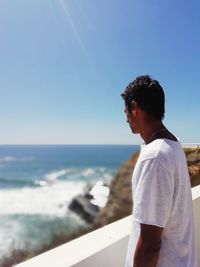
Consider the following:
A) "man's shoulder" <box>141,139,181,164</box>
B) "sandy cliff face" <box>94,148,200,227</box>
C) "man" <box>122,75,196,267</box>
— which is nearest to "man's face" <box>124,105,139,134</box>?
"man" <box>122,75,196,267</box>

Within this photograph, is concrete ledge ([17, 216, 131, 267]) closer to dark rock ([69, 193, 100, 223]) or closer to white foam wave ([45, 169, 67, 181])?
dark rock ([69, 193, 100, 223])

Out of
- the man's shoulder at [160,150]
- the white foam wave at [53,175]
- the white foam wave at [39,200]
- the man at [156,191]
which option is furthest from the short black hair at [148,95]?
the white foam wave at [53,175]

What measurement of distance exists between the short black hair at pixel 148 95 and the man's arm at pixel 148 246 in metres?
0.34

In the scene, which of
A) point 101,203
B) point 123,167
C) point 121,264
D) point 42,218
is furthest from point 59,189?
point 121,264

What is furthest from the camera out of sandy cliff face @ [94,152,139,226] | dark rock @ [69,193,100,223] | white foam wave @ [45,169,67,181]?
white foam wave @ [45,169,67,181]

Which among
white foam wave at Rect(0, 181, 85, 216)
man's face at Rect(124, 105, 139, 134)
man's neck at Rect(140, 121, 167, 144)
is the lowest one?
white foam wave at Rect(0, 181, 85, 216)

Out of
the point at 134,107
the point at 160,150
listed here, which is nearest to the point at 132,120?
the point at 134,107

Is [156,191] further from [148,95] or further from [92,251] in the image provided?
[92,251]

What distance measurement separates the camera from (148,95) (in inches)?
41.5

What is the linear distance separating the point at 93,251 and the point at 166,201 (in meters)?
0.48

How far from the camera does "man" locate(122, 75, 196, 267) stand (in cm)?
94

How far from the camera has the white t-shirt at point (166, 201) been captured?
940mm

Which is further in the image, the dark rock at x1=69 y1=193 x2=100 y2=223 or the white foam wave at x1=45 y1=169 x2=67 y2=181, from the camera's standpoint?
the white foam wave at x1=45 y1=169 x2=67 y2=181

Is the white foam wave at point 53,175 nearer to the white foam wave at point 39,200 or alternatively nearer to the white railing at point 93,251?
the white foam wave at point 39,200
